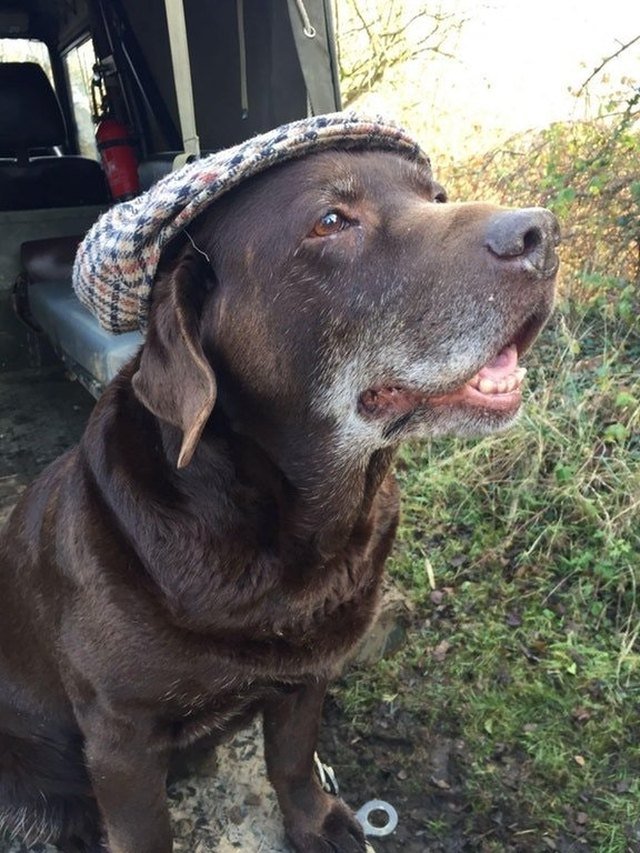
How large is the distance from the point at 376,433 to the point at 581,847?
1.40 metres

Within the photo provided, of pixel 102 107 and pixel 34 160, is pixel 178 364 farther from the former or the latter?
pixel 34 160

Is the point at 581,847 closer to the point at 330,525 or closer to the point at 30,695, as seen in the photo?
the point at 330,525

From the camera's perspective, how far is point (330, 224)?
1395mm

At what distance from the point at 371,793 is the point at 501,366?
1.47m

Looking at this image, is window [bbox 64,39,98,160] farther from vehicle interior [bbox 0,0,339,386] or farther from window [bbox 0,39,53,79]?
window [bbox 0,39,53,79]

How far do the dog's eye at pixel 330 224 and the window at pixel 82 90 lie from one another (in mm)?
3940

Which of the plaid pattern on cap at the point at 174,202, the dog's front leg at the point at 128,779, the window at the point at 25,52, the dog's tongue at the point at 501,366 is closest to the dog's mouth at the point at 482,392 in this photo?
the dog's tongue at the point at 501,366

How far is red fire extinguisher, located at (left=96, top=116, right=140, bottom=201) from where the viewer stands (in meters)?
4.30

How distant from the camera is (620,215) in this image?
148 inches

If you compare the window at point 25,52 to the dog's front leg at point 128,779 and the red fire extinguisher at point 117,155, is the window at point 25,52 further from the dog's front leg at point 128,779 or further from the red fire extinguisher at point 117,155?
the dog's front leg at point 128,779

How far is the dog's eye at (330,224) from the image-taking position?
1.38 meters

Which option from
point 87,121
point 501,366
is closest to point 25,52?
point 87,121

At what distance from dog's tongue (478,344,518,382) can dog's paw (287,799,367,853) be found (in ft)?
4.40

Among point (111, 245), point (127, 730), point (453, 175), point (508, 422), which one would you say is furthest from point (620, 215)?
point (127, 730)
